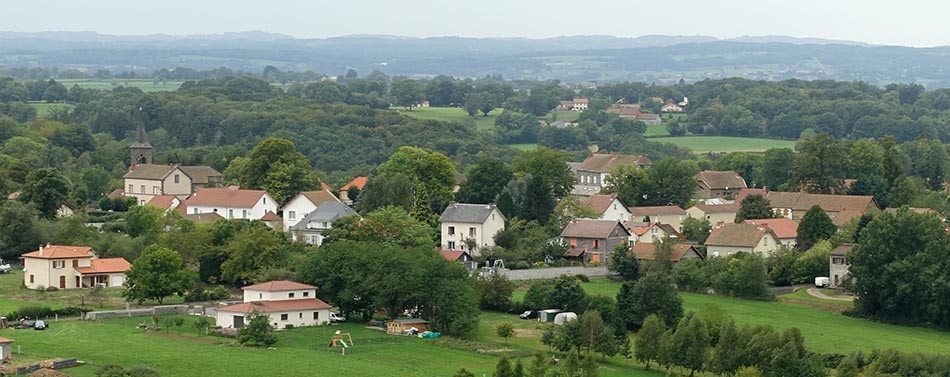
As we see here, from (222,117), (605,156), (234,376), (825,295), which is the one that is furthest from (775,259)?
(222,117)

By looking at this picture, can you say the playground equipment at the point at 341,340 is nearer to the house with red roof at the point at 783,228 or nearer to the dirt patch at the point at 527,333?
the dirt patch at the point at 527,333

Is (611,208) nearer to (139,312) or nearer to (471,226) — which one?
(471,226)

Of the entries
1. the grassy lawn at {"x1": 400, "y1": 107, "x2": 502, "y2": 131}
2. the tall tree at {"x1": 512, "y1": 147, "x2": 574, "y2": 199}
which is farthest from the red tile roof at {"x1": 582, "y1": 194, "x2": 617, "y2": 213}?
the grassy lawn at {"x1": 400, "y1": 107, "x2": 502, "y2": 131}

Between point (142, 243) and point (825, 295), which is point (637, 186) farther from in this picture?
point (142, 243)

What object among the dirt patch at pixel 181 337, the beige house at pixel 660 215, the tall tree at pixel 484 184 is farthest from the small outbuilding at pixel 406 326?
the beige house at pixel 660 215

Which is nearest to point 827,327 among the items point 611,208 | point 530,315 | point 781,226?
point 530,315
